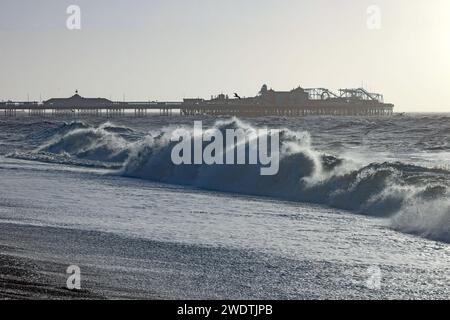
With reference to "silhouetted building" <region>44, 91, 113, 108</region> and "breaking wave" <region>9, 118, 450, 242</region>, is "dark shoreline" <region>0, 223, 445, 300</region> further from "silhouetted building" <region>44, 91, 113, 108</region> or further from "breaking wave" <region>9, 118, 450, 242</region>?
"silhouetted building" <region>44, 91, 113, 108</region>

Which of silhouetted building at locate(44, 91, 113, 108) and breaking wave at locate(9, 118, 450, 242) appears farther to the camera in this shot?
silhouetted building at locate(44, 91, 113, 108)

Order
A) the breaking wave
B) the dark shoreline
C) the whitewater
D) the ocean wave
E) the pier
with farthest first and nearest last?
the pier
the ocean wave
the breaking wave
the whitewater
the dark shoreline

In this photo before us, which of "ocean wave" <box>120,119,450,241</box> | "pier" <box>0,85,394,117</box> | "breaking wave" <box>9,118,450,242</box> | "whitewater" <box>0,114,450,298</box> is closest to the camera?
"whitewater" <box>0,114,450,298</box>

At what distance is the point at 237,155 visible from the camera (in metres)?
26.7

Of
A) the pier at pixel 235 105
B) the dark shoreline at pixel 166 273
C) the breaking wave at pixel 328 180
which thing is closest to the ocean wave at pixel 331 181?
the breaking wave at pixel 328 180

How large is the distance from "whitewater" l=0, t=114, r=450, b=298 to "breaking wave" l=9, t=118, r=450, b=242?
1.8 inches

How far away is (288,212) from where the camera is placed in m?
16.1

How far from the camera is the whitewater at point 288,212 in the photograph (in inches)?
372

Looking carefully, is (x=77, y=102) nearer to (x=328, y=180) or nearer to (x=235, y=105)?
(x=235, y=105)

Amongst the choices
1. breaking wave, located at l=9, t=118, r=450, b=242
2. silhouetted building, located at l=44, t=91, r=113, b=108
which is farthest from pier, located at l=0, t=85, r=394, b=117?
breaking wave, located at l=9, t=118, r=450, b=242

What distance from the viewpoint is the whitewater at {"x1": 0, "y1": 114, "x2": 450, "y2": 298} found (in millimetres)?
9445

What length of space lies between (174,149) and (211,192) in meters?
9.39

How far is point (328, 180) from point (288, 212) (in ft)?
14.9
